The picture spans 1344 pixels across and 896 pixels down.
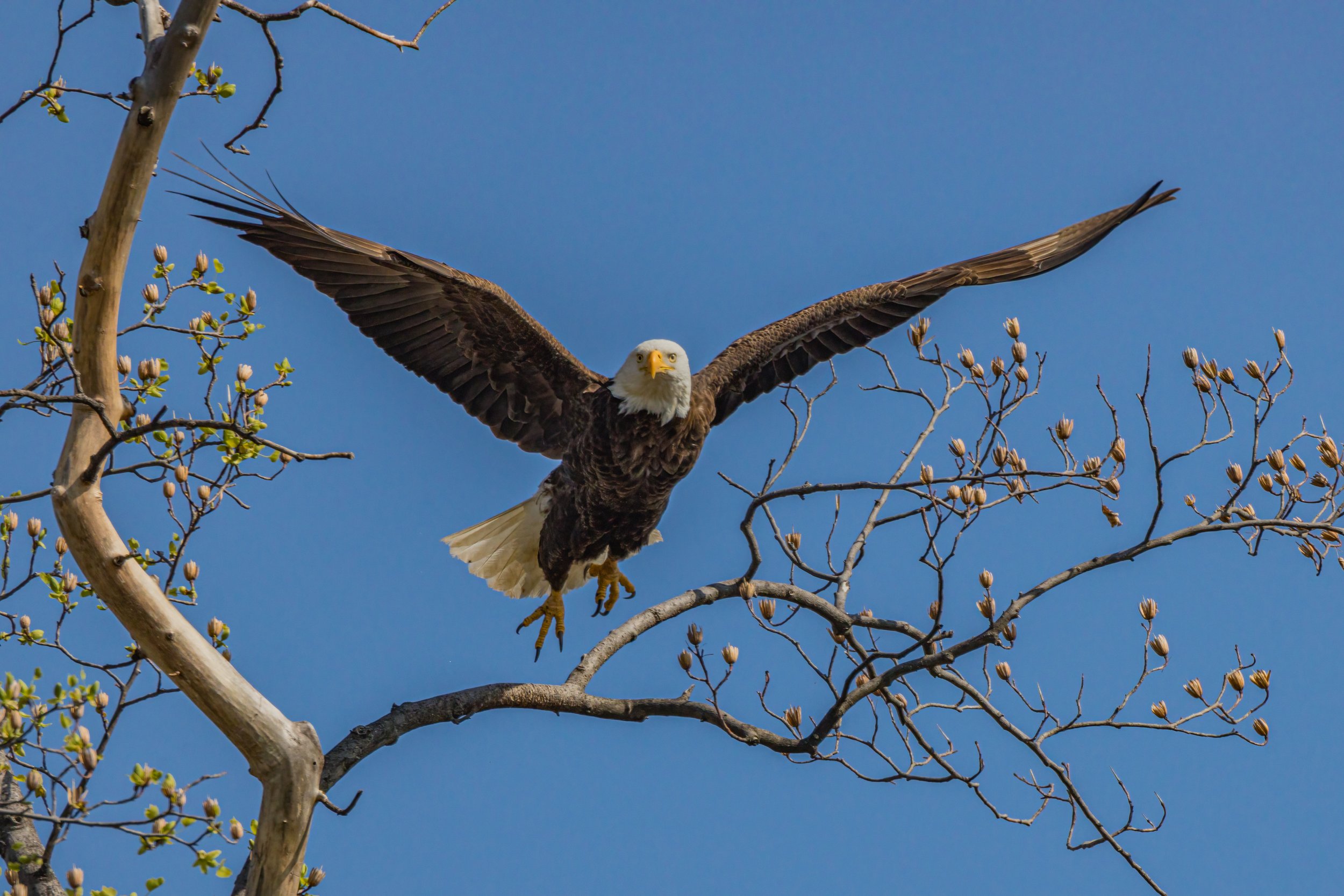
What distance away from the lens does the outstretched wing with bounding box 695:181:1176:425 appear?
5863 millimetres

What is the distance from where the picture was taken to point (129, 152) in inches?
124

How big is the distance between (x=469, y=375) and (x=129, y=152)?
281 cm

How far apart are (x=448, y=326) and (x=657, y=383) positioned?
45.2 inches

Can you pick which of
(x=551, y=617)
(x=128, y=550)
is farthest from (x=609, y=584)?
A: (x=128, y=550)

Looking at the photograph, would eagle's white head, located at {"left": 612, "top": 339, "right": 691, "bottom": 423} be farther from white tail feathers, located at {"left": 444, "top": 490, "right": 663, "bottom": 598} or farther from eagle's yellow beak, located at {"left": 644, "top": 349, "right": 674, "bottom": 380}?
white tail feathers, located at {"left": 444, "top": 490, "right": 663, "bottom": 598}

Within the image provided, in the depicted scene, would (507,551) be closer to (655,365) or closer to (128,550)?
(655,365)

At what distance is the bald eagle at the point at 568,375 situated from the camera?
5.36 m

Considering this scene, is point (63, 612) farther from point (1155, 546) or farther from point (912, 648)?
point (1155, 546)

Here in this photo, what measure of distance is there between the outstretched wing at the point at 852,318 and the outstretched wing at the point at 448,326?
0.69 meters

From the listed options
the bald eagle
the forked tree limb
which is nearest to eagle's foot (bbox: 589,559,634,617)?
the bald eagle

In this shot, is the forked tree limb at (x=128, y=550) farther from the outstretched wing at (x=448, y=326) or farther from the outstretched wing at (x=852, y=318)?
the outstretched wing at (x=852, y=318)

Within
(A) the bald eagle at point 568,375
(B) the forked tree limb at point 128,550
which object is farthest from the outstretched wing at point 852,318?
(B) the forked tree limb at point 128,550

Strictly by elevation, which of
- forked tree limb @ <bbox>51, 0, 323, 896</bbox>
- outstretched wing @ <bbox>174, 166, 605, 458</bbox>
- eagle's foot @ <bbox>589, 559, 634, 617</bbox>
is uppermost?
outstretched wing @ <bbox>174, 166, 605, 458</bbox>

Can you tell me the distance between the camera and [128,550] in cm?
327
